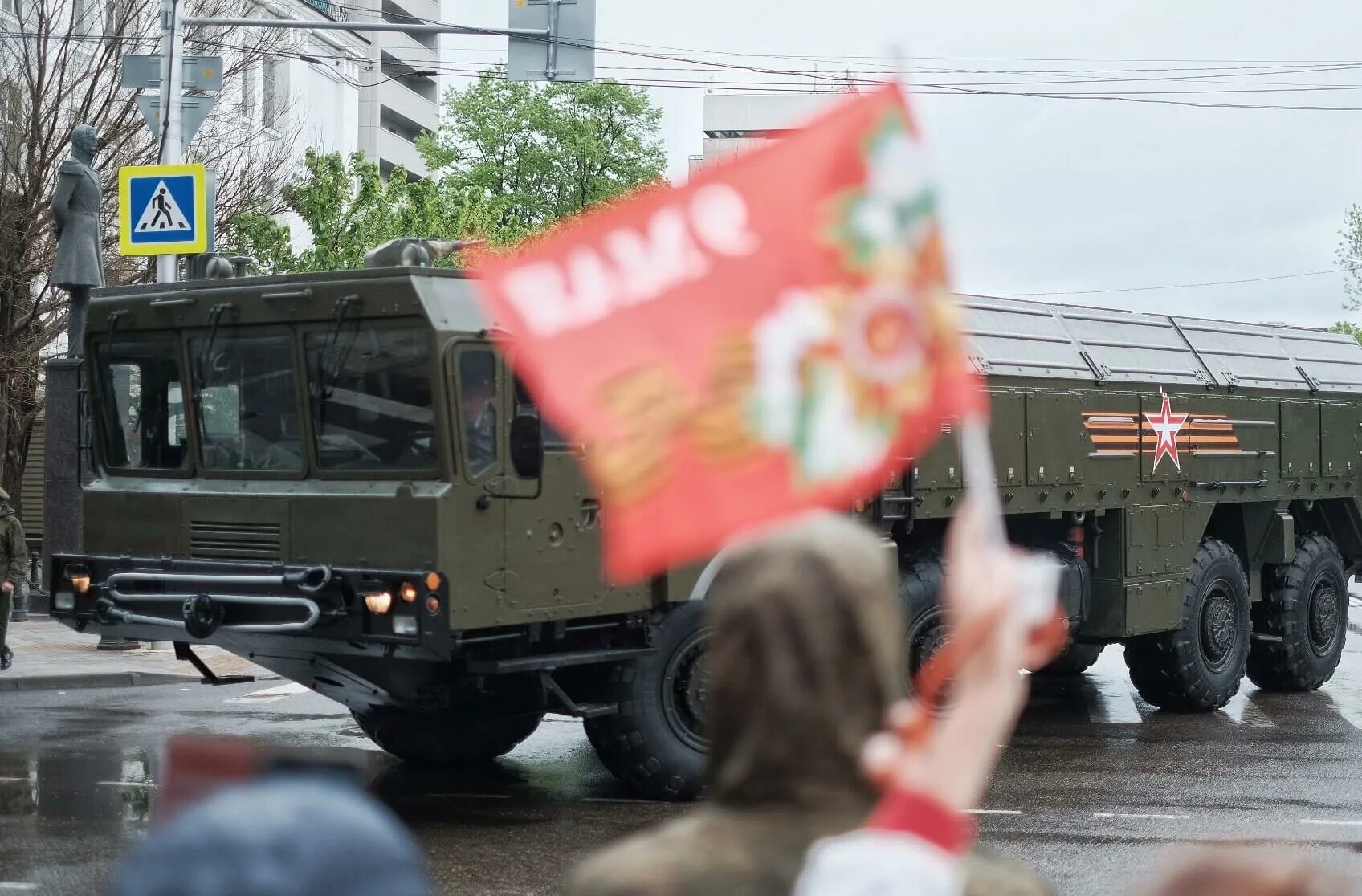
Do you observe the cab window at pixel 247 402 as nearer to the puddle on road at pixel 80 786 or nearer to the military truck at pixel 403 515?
the military truck at pixel 403 515

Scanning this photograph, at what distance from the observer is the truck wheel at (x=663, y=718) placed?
31.8 ft

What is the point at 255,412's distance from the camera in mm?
9922

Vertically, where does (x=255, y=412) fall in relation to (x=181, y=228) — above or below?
below

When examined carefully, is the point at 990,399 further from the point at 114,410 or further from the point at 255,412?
the point at 114,410

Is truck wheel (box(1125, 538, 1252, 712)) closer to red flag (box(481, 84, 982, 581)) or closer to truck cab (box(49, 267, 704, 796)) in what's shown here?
truck cab (box(49, 267, 704, 796))

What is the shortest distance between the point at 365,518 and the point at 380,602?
500mm

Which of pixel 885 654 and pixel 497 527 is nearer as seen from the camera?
pixel 885 654

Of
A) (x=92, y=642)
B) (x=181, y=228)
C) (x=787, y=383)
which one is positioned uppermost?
(x=181, y=228)

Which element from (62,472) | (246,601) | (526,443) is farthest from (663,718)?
(62,472)

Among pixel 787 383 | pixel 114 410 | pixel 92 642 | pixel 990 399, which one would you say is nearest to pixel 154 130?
pixel 92 642

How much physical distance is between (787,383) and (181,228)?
14427 mm

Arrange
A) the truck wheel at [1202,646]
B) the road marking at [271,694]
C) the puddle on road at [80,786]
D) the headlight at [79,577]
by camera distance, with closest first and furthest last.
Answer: the puddle on road at [80,786], the headlight at [79,577], the truck wheel at [1202,646], the road marking at [271,694]

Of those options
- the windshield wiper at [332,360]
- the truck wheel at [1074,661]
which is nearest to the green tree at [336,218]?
the truck wheel at [1074,661]

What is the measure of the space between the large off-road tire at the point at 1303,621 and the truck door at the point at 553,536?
7932mm
